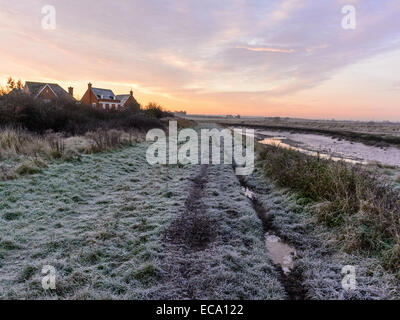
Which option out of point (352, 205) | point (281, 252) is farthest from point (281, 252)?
point (352, 205)

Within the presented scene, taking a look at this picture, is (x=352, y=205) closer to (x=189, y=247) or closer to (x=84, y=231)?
(x=189, y=247)

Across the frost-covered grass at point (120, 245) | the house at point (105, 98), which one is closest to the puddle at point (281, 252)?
the frost-covered grass at point (120, 245)

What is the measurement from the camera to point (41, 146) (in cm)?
1014

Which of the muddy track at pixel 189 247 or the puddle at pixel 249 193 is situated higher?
the puddle at pixel 249 193

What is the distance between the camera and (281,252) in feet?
15.4

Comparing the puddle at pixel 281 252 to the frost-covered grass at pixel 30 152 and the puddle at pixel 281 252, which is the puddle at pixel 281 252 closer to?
the puddle at pixel 281 252

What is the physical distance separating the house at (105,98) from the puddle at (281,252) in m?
46.9

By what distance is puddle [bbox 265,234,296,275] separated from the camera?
4213 millimetres

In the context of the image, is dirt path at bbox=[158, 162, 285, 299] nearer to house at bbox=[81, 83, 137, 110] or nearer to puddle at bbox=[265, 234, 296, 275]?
puddle at bbox=[265, 234, 296, 275]

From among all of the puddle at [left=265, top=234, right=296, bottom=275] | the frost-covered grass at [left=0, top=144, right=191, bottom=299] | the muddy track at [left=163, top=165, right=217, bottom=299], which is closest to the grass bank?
the puddle at [left=265, top=234, right=296, bottom=275]

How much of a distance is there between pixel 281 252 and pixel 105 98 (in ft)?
177

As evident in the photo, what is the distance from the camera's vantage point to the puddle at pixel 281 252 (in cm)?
421

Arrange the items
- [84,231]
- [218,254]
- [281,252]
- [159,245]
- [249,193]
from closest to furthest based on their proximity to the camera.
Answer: [218,254]
[159,245]
[281,252]
[84,231]
[249,193]
